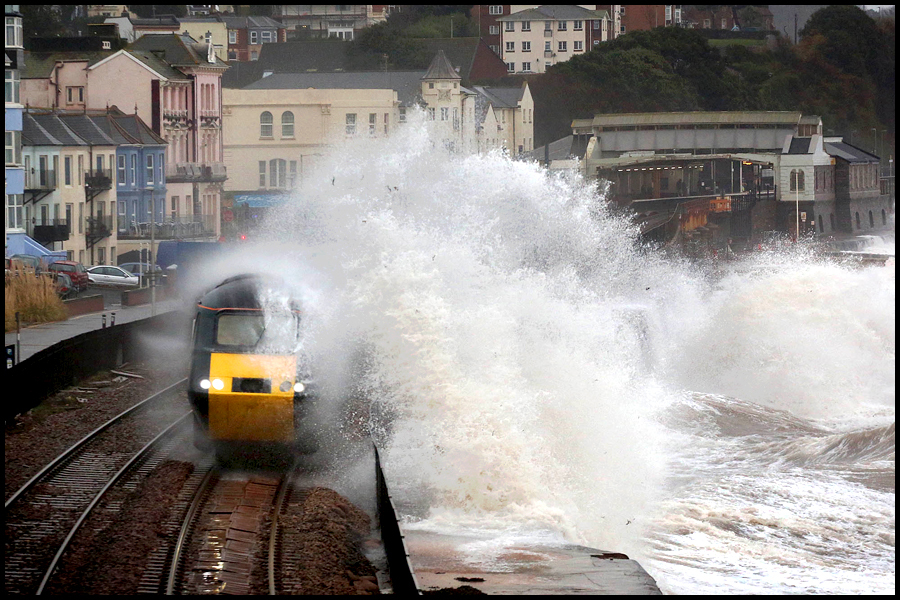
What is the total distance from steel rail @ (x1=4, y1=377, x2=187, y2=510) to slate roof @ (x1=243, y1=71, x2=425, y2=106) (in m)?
61.5

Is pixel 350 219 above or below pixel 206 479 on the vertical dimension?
above

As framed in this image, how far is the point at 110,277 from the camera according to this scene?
48.4m

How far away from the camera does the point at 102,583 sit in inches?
474

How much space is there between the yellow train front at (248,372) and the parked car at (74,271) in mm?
29915

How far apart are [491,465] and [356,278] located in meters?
3.63

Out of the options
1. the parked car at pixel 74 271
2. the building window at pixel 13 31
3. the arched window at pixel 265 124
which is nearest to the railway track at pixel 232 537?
the parked car at pixel 74 271

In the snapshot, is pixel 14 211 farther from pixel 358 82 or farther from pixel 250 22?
pixel 250 22

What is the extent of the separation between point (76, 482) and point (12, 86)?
98.9 ft

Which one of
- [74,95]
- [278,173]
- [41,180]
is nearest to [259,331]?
[41,180]

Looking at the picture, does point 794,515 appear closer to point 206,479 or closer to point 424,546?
point 424,546

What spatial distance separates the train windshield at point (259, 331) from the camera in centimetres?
1594

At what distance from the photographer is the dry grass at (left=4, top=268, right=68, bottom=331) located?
35.3 meters

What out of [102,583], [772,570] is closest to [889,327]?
[772,570]

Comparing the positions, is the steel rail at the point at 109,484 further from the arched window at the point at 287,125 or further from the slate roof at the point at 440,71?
the slate roof at the point at 440,71
